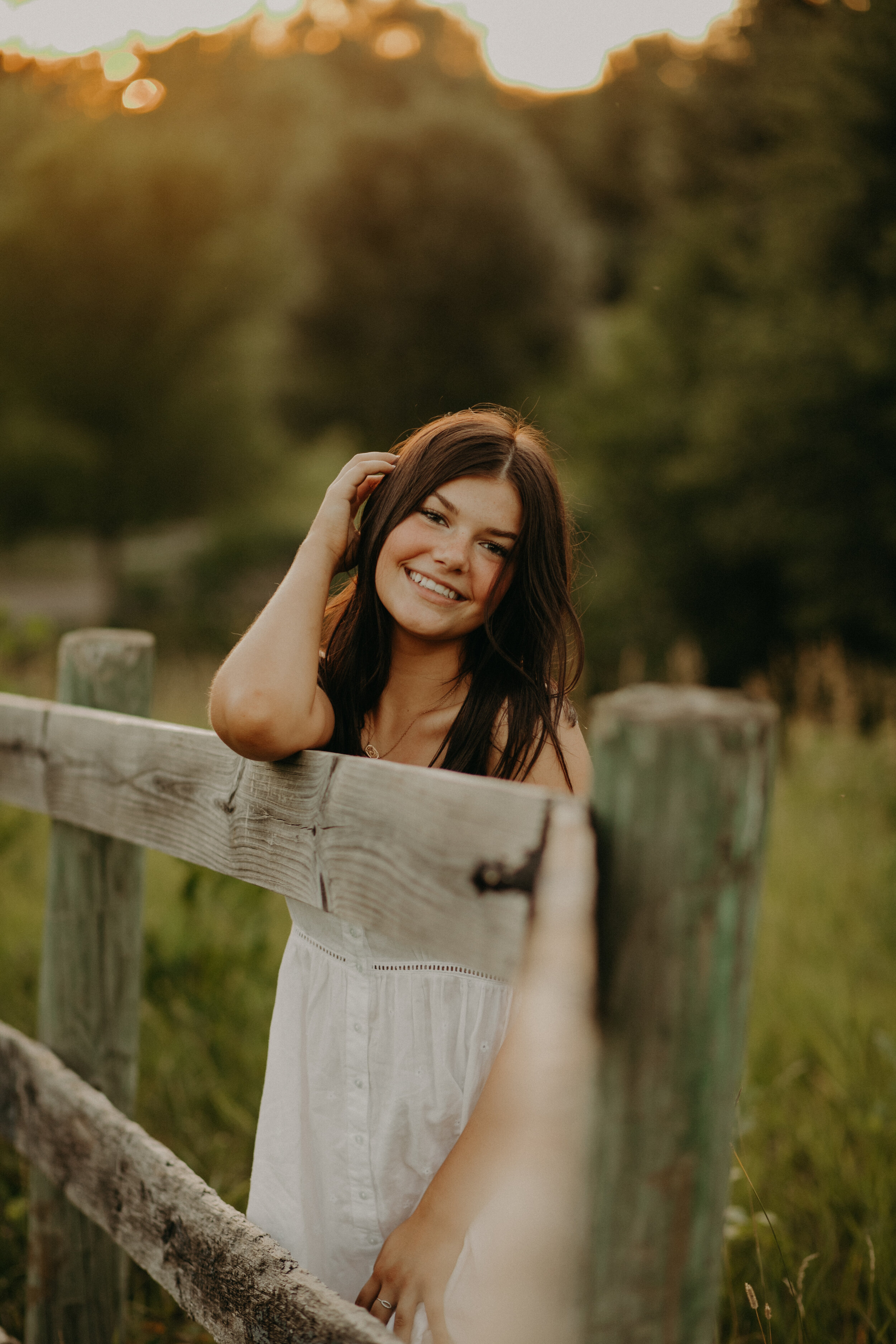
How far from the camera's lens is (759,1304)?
7.20 feet

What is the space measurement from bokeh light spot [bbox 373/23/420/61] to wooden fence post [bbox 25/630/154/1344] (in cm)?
3695

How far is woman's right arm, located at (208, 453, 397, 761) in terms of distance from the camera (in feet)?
4.61

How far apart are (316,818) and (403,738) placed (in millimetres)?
603

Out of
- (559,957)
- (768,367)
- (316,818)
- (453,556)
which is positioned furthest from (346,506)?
(768,367)

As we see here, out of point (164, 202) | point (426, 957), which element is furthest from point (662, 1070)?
point (164, 202)

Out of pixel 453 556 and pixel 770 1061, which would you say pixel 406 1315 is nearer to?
pixel 453 556

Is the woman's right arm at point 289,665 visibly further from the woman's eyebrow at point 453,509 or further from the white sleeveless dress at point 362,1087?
the white sleeveless dress at point 362,1087

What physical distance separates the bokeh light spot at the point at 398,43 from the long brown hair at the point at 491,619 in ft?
121

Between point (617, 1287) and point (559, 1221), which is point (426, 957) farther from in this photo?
point (617, 1287)

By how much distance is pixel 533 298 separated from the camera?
72.4ft

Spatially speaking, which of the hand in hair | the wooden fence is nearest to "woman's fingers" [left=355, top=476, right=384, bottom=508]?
the hand in hair

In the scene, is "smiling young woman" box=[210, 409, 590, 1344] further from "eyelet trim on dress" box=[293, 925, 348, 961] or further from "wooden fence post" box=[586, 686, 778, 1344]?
"wooden fence post" box=[586, 686, 778, 1344]

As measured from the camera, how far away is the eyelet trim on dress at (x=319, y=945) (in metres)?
1.61

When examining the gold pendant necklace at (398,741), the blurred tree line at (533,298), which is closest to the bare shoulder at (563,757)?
the gold pendant necklace at (398,741)
